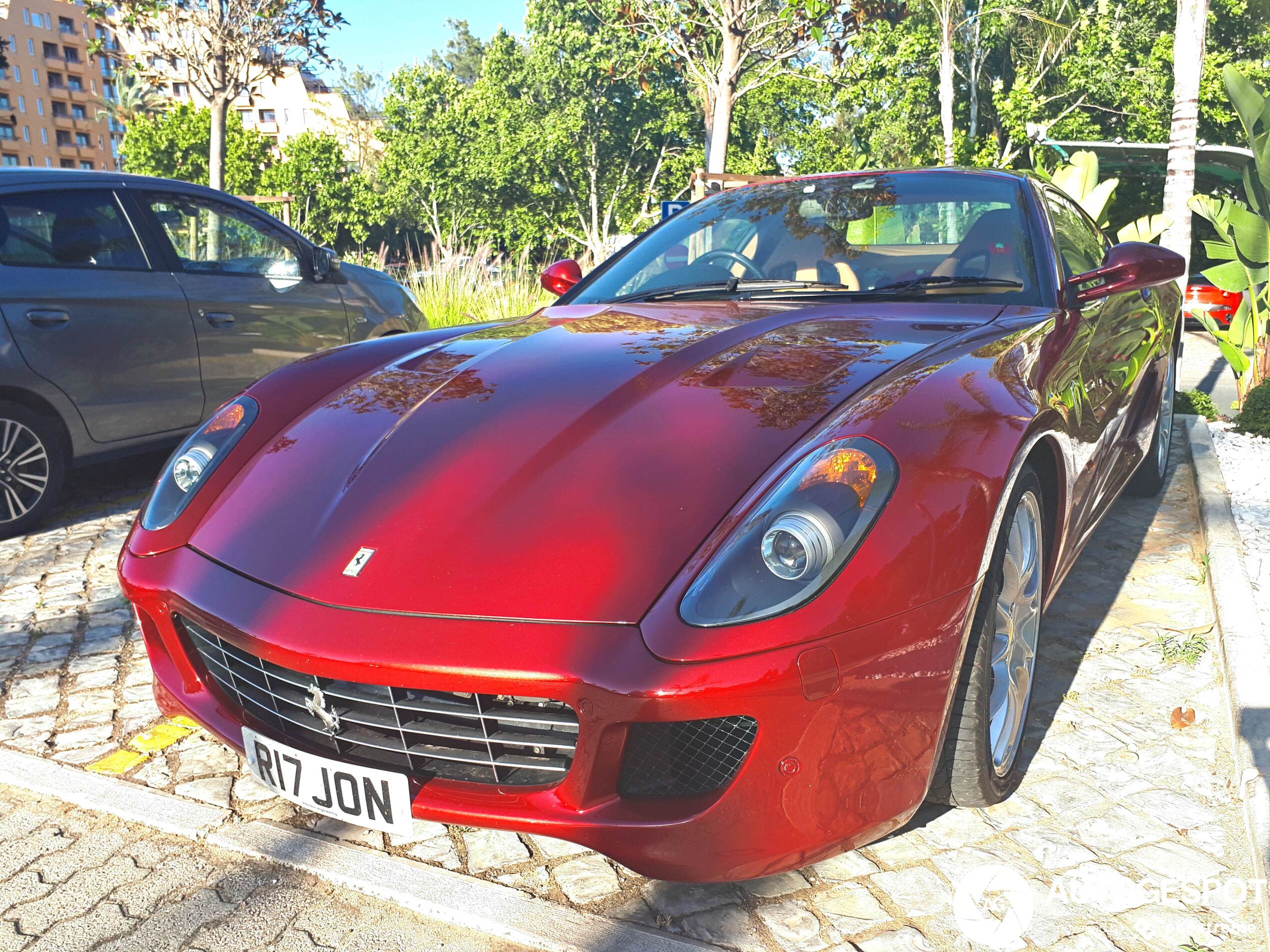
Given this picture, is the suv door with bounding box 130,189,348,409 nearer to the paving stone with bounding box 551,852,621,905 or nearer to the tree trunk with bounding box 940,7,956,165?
the paving stone with bounding box 551,852,621,905

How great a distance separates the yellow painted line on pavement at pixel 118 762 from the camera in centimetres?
273

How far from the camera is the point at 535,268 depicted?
1467 centimetres

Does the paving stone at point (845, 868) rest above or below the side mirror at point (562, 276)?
below

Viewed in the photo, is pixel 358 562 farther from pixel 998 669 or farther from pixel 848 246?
pixel 848 246

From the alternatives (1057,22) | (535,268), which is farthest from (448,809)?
(1057,22)

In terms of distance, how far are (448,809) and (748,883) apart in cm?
71

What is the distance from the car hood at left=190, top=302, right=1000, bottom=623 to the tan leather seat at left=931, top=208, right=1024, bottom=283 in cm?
27

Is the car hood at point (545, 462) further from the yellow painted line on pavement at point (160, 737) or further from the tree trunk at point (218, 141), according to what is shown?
the tree trunk at point (218, 141)

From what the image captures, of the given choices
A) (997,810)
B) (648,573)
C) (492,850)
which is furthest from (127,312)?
(997,810)

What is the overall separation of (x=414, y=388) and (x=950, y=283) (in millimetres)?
1582

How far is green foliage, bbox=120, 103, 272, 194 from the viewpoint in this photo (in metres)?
45.3

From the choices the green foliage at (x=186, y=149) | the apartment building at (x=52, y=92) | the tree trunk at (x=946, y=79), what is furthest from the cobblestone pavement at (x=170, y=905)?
the apartment building at (x=52, y=92)

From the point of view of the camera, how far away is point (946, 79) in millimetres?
29719

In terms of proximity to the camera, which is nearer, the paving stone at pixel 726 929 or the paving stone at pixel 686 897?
the paving stone at pixel 726 929
